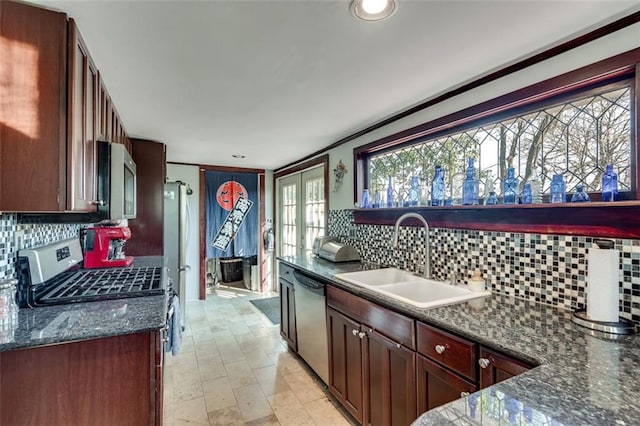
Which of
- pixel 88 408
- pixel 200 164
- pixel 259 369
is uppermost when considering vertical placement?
Result: pixel 200 164

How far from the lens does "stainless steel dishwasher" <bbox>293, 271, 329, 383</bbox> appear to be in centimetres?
223

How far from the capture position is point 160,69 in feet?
5.55

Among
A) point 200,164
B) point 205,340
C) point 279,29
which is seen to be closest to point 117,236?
point 205,340

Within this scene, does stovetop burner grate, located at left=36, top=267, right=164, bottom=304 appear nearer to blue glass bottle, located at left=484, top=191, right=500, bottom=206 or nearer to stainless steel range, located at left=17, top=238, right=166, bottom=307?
stainless steel range, located at left=17, top=238, right=166, bottom=307

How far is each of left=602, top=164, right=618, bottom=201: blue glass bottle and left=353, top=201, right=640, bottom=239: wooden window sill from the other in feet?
0.20

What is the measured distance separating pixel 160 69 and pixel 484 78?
1.82m

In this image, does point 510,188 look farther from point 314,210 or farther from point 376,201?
point 314,210

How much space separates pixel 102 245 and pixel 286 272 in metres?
1.46

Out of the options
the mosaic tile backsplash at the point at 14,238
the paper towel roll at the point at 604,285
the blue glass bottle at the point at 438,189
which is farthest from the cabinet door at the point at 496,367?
the mosaic tile backsplash at the point at 14,238

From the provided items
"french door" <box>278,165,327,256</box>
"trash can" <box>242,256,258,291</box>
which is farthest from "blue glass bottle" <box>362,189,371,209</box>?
"trash can" <box>242,256,258,291</box>

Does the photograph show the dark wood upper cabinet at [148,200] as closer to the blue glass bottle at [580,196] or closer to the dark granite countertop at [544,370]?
the dark granite countertop at [544,370]

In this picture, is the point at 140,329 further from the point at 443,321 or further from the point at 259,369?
the point at 259,369

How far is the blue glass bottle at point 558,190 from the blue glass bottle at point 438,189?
2.05 feet

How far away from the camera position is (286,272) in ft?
9.46
